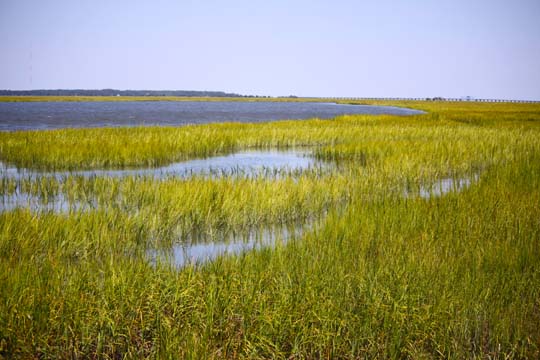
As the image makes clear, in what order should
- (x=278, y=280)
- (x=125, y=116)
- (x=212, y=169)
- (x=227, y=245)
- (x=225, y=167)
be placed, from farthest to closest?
(x=125, y=116), (x=225, y=167), (x=212, y=169), (x=227, y=245), (x=278, y=280)

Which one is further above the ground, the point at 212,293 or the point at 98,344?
the point at 212,293

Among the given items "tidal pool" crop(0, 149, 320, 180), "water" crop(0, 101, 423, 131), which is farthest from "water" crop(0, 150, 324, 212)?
"water" crop(0, 101, 423, 131)

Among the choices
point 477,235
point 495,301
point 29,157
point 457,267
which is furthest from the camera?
point 29,157

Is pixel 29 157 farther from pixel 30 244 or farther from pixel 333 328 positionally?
pixel 333 328

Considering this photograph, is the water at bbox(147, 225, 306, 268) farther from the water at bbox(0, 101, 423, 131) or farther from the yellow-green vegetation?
the water at bbox(0, 101, 423, 131)

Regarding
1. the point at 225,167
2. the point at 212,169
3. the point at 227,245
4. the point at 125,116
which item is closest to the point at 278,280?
the point at 227,245

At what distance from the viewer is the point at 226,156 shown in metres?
20.4

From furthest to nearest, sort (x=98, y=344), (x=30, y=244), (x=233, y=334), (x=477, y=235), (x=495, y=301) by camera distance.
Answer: (x=477, y=235), (x=30, y=244), (x=495, y=301), (x=233, y=334), (x=98, y=344)

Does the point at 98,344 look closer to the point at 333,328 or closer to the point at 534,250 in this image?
the point at 333,328

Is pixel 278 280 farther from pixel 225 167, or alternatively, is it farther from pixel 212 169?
pixel 225 167

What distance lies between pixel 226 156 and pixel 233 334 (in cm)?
1629

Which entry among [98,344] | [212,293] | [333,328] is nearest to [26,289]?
[98,344]

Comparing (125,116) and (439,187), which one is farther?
(125,116)

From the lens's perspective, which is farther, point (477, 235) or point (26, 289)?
point (477, 235)
